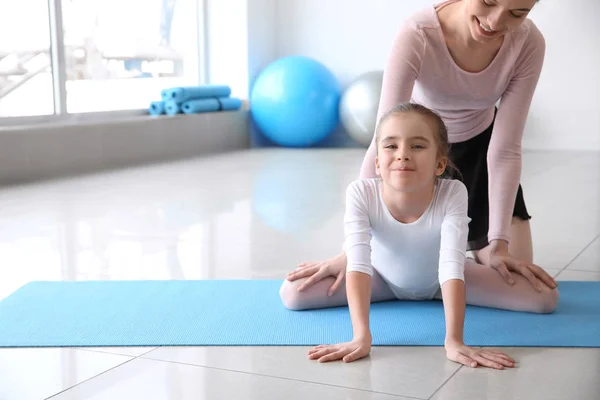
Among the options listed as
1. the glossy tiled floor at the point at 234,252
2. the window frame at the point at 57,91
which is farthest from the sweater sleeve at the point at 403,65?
the window frame at the point at 57,91

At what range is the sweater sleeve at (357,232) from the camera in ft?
5.46

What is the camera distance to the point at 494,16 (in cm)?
165

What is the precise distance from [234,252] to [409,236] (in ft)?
3.11

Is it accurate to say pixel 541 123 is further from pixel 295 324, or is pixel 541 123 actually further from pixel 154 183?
pixel 295 324

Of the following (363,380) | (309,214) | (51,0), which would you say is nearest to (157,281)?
(363,380)

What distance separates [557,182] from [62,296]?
9.86 ft

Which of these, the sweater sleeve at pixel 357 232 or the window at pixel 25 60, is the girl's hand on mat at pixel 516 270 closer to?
the sweater sleeve at pixel 357 232

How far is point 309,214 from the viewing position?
332 centimetres

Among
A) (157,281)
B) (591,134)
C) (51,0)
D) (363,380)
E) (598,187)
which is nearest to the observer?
(363,380)

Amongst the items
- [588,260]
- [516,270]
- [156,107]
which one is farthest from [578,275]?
[156,107]

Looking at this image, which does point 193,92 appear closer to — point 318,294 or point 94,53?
point 94,53

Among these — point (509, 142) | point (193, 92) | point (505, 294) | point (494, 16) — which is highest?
point (494, 16)

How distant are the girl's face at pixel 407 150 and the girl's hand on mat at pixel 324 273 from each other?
0.31 m

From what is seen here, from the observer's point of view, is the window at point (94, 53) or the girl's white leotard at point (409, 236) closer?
the girl's white leotard at point (409, 236)
